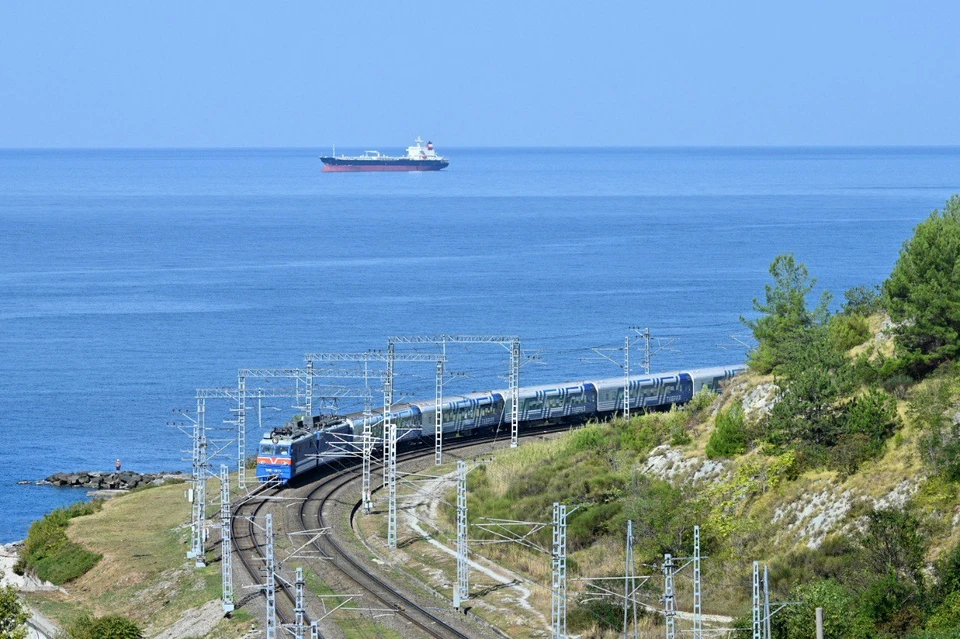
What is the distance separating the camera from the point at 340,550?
50.6 metres

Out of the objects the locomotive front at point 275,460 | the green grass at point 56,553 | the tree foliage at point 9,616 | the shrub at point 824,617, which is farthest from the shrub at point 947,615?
the locomotive front at point 275,460

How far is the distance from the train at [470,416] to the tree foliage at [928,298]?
13.9m

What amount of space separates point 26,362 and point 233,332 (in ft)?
62.1

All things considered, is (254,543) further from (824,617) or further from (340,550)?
(824,617)

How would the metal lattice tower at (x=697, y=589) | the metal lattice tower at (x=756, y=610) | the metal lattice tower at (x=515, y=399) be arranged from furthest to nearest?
the metal lattice tower at (x=515, y=399), the metal lattice tower at (x=697, y=589), the metal lattice tower at (x=756, y=610)

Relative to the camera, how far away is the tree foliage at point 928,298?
49.7m

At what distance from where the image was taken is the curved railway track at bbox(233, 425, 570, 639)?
1639 inches

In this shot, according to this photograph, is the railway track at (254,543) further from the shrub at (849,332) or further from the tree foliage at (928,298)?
the shrub at (849,332)

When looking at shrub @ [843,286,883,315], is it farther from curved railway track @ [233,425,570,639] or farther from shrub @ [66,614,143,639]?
shrub @ [66,614,143,639]

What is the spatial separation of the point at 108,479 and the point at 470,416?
22.6 metres

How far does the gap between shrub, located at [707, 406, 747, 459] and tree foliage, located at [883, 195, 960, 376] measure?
22.3 ft

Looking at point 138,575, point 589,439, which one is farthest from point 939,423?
point 138,575

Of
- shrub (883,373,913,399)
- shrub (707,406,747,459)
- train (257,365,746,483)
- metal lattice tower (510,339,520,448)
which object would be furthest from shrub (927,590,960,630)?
metal lattice tower (510,339,520,448)

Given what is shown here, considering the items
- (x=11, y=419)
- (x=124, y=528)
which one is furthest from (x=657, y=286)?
(x=124, y=528)
